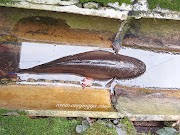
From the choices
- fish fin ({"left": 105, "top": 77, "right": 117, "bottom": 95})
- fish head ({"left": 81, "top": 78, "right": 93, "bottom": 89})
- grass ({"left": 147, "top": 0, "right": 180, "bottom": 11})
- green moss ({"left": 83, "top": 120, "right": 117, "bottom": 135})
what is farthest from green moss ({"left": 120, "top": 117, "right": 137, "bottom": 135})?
grass ({"left": 147, "top": 0, "right": 180, "bottom": 11})

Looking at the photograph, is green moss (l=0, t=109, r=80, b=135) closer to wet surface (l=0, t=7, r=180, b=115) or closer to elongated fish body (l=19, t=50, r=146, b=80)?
wet surface (l=0, t=7, r=180, b=115)

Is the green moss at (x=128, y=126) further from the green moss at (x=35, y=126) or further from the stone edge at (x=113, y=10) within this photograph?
the stone edge at (x=113, y=10)

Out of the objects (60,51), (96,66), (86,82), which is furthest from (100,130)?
(60,51)

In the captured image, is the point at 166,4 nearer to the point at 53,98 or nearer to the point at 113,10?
the point at 113,10

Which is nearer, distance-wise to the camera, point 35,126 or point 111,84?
point 35,126

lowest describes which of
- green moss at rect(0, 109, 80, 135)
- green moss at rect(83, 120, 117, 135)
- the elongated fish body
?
green moss at rect(83, 120, 117, 135)

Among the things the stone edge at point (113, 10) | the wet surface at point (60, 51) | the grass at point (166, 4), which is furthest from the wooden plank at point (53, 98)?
the grass at point (166, 4)
